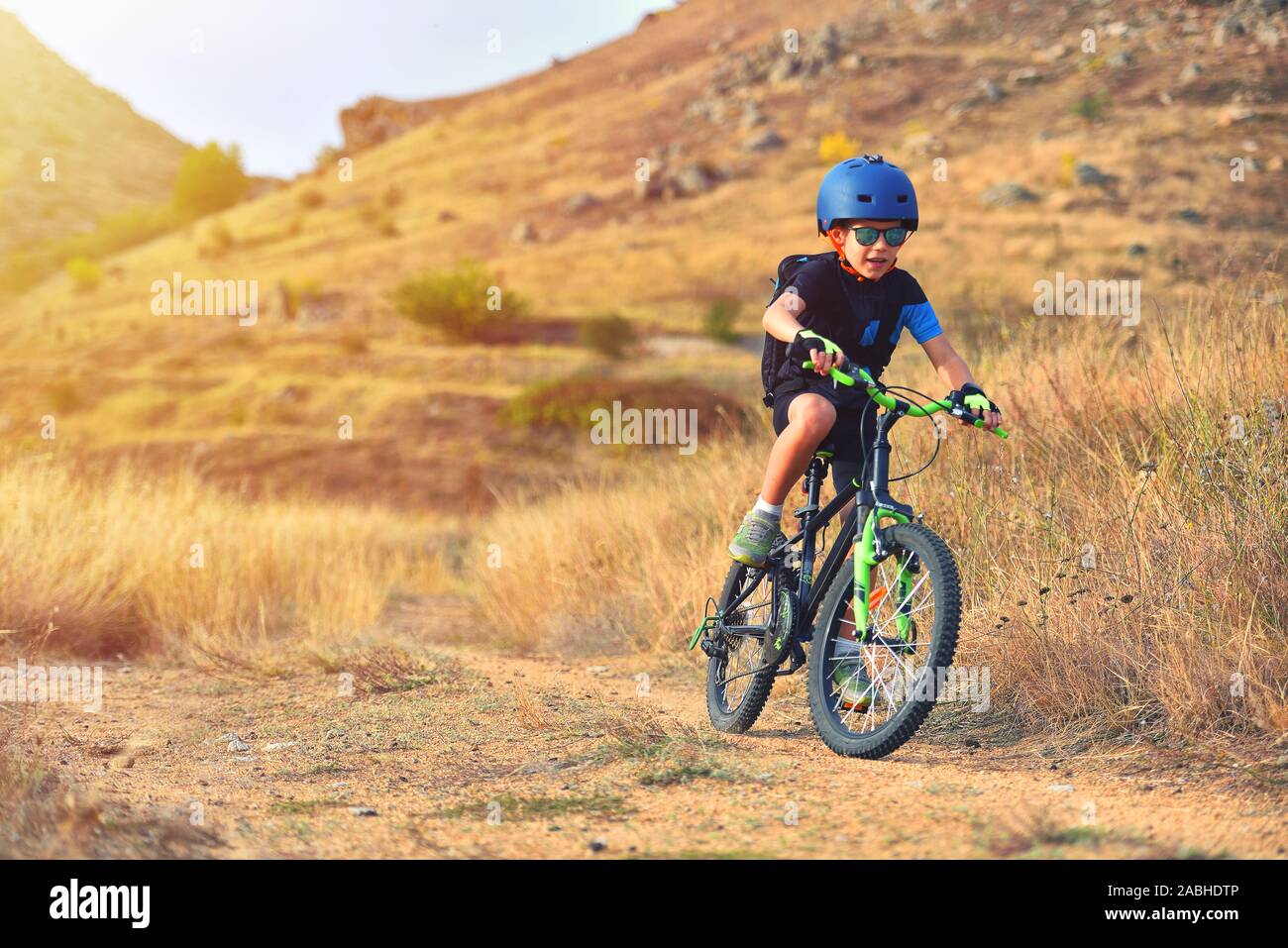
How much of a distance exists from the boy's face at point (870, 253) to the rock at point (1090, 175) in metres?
41.3

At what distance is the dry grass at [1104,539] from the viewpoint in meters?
5.00

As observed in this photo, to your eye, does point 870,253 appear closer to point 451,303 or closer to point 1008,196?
point 451,303

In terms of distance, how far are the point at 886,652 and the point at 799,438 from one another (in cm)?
86

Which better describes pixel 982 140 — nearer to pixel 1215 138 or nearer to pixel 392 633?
pixel 1215 138

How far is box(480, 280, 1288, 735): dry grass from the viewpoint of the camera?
16.4 feet

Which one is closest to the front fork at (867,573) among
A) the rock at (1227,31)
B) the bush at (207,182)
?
the rock at (1227,31)

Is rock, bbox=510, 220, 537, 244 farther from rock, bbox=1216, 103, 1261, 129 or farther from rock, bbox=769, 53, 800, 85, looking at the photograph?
rock, bbox=1216, 103, 1261, 129

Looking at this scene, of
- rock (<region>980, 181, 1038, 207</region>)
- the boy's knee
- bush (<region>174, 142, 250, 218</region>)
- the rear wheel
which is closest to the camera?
the boy's knee

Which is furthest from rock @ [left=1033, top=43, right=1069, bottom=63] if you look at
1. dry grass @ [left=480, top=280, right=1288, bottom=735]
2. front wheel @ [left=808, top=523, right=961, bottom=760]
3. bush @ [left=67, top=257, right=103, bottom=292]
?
front wheel @ [left=808, top=523, right=961, bottom=760]

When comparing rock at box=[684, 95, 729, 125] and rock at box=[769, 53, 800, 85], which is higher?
rock at box=[769, 53, 800, 85]

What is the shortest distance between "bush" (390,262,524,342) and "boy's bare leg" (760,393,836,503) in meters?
38.9

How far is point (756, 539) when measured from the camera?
512 centimetres

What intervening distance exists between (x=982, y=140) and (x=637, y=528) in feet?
150
